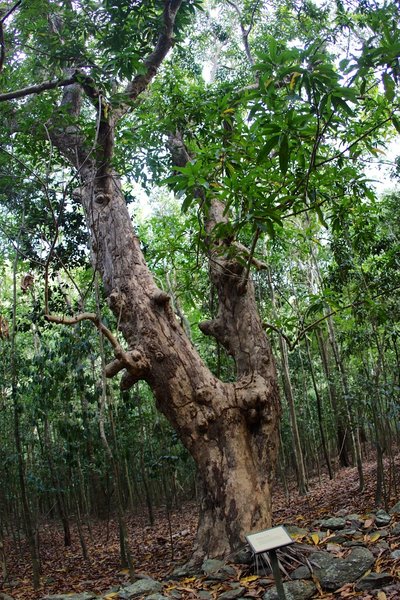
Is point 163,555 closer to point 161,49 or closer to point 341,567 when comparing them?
→ point 341,567

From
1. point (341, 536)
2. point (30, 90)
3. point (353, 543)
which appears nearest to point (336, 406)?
point (341, 536)

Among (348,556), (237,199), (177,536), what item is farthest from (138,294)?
(177,536)

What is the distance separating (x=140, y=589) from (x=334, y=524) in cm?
173

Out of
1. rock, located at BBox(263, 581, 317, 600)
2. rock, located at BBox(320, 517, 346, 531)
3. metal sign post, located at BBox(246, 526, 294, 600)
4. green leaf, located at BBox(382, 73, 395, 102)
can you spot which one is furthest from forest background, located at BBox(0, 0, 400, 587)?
metal sign post, located at BBox(246, 526, 294, 600)

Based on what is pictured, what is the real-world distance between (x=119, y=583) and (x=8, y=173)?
433cm

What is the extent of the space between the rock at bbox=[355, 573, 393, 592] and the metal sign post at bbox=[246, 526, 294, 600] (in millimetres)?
694

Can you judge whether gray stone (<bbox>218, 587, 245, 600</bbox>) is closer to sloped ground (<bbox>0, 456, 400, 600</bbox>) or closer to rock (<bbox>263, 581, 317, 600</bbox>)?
sloped ground (<bbox>0, 456, 400, 600</bbox>)

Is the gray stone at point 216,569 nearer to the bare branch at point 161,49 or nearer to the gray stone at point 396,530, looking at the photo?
the gray stone at point 396,530

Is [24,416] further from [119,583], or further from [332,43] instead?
[332,43]

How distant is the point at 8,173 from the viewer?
18.7ft

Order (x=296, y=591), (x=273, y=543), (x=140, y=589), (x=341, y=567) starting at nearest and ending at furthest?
1. (x=273, y=543)
2. (x=296, y=591)
3. (x=341, y=567)
4. (x=140, y=589)

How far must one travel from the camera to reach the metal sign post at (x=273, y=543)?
283 centimetres

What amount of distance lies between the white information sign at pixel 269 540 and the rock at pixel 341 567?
865 mm

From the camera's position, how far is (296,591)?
342 cm
